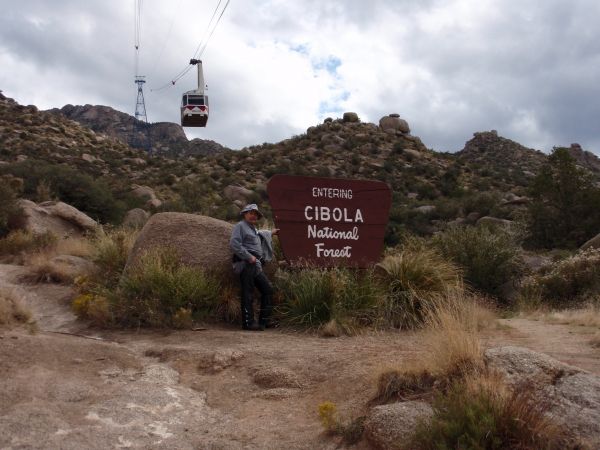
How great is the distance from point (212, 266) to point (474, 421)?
254 inches

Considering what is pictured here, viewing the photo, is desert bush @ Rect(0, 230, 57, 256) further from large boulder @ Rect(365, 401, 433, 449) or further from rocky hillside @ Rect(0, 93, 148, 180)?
rocky hillside @ Rect(0, 93, 148, 180)

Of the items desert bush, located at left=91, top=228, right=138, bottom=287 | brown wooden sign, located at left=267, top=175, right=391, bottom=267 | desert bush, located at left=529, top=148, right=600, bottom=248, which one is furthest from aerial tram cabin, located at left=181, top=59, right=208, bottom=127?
brown wooden sign, located at left=267, top=175, right=391, bottom=267

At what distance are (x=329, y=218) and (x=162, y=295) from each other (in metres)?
2.90

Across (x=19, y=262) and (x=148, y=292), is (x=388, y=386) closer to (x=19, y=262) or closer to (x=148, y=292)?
(x=148, y=292)

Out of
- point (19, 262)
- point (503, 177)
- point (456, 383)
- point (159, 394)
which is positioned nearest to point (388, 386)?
point (456, 383)

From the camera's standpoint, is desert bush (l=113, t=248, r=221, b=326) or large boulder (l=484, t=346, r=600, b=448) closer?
large boulder (l=484, t=346, r=600, b=448)

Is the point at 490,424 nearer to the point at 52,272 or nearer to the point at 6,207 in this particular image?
the point at 52,272

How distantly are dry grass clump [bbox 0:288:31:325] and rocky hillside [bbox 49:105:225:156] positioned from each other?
72013 mm

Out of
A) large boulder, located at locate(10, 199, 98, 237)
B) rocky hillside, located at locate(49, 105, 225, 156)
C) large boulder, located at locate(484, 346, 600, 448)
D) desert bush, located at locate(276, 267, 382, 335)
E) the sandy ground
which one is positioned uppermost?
rocky hillside, located at locate(49, 105, 225, 156)

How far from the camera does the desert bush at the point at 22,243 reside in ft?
52.9

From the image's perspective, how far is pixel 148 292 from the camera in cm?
909

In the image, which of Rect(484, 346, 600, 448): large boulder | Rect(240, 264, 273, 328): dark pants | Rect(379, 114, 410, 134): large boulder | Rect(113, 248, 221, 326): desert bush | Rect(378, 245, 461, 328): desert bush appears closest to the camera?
Rect(484, 346, 600, 448): large boulder

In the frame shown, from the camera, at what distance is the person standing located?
29.3ft

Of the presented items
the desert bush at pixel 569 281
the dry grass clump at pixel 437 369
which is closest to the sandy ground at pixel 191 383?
the dry grass clump at pixel 437 369
